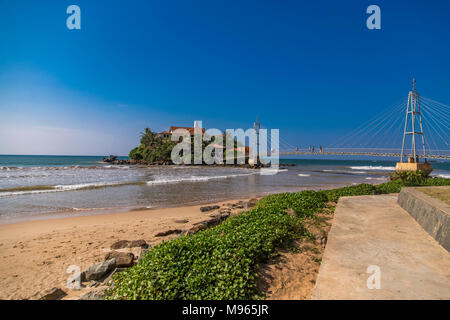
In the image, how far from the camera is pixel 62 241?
6133 millimetres

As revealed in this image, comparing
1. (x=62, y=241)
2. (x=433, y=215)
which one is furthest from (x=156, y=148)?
(x=433, y=215)

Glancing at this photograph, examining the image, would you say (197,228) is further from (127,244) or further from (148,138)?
(148,138)

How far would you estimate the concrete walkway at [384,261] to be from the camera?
2.43 m

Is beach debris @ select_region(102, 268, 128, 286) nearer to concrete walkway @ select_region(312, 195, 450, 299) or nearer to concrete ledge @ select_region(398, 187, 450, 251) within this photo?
concrete walkway @ select_region(312, 195, 450, 299)

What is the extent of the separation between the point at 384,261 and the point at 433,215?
5.53 ft

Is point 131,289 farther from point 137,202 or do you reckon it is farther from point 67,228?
point 137,202

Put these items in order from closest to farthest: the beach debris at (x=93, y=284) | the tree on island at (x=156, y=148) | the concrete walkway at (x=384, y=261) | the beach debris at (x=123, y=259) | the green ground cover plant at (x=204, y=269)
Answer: the concrete walkway at (x=384, y=261), the green ground cover plant at (x=204, y=269), the beach debris at (x=93, y=284), the beach debris at (x=123, y=259), the tree on island at (x=156, y=148)

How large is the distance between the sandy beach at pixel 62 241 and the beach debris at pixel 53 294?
11 cm

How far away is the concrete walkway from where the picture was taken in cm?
243

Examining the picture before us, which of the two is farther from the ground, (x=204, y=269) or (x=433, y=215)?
(x=433, y=215)

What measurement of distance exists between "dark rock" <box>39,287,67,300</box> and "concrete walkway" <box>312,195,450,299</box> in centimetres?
364

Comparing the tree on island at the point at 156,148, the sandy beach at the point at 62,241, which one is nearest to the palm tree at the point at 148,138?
the tree on island at the point at 156,148

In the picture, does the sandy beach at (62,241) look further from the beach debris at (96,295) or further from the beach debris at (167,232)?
the beach debris at (96,295)
